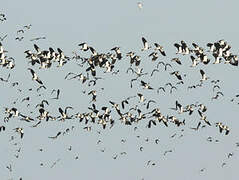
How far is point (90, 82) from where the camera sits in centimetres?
9819

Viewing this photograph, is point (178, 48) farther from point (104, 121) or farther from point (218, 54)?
point (104, 121)

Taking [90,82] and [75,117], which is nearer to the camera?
[90,82]

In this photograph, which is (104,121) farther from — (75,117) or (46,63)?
(46,63)

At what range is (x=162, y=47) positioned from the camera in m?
97.4

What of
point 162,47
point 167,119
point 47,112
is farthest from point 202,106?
point 47,112

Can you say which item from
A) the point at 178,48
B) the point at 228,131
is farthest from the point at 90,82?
the point at 228,131

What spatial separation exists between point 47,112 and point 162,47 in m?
19.9

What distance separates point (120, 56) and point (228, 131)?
2351 centimetres

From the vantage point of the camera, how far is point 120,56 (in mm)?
97375

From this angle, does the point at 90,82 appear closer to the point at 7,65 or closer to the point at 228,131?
the point at 7,65

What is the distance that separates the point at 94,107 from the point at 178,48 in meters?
19.0

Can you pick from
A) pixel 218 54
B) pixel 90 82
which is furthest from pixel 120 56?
pixel 218 54

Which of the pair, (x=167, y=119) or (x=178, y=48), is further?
(x=167, y=119)

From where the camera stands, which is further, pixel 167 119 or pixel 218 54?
pixel 167 119
